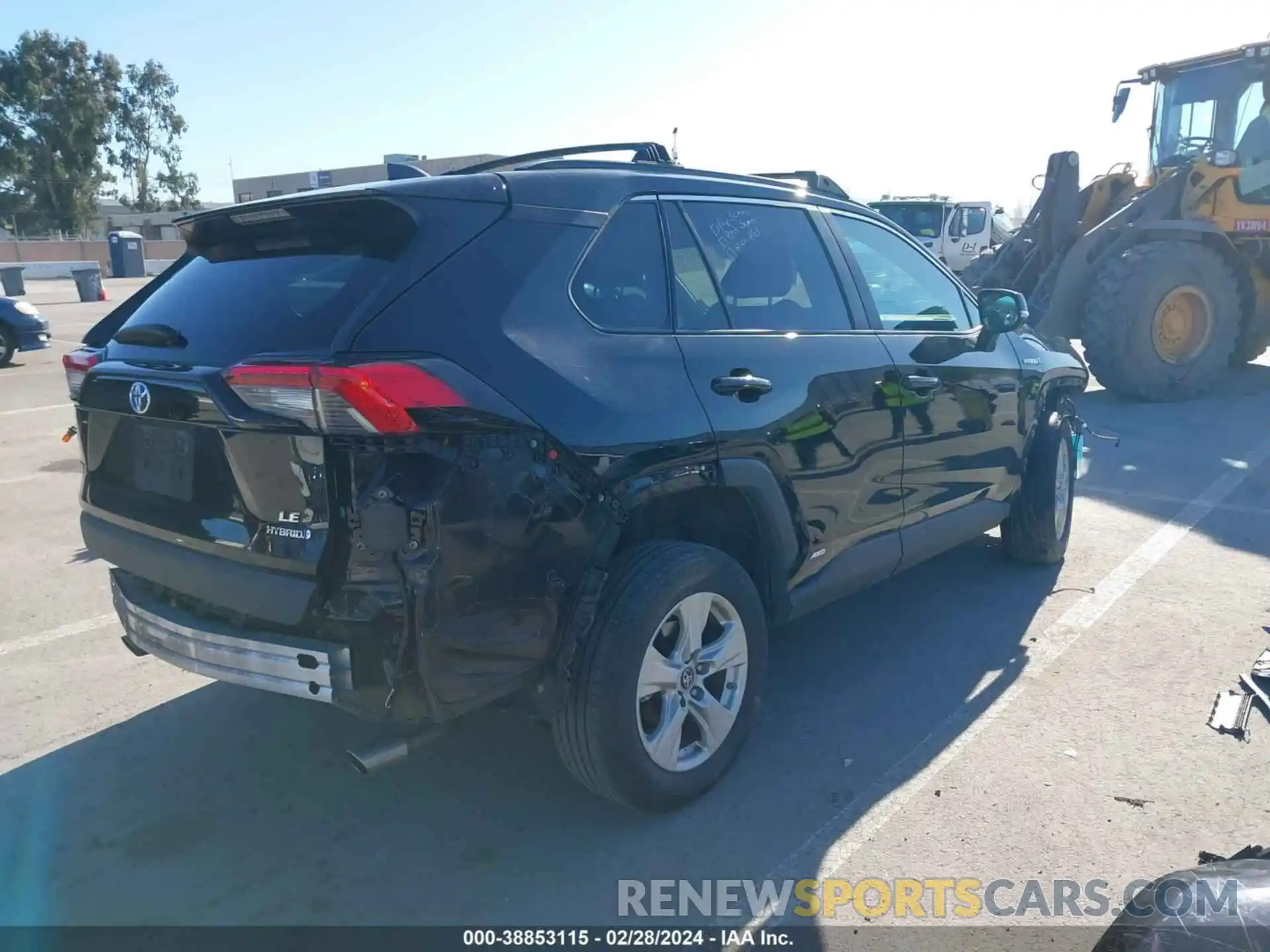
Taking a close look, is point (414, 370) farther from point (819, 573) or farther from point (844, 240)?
point (844, 240)

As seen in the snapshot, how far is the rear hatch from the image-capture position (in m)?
2.59

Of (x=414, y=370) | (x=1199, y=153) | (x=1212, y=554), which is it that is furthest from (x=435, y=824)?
(x=1199, y=153)

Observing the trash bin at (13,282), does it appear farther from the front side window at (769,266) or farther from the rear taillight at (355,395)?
the rear taillight at (355,395)

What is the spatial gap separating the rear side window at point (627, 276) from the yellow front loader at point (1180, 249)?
8.24m

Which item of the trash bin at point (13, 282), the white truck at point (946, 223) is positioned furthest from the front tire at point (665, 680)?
the trash bin at point (13, 282)

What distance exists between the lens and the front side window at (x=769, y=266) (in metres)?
3.63

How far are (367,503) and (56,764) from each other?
2.02 metres

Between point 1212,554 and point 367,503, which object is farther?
point 1212,554

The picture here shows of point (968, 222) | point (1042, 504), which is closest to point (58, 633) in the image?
point (1042, 504)

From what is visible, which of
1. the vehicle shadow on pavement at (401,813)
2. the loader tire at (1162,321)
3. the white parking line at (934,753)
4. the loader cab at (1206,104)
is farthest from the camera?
the loader cab at (1206,104)

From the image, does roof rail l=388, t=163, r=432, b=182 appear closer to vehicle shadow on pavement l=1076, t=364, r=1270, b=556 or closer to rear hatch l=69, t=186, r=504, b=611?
rear hatch l=69, t=186, r=504, b=611

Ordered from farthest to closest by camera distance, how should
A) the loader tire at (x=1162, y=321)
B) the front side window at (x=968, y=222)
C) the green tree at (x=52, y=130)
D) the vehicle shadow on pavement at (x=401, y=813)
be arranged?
the green tree at (x=52, y=130) → the front side window at (x=968, y=222) → the loader tire at (x=1162, y=321) → the vehicle shadow on pavement at (x=401, y=813)

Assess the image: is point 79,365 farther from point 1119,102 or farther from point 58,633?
point 1119,102

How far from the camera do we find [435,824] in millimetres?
3279
